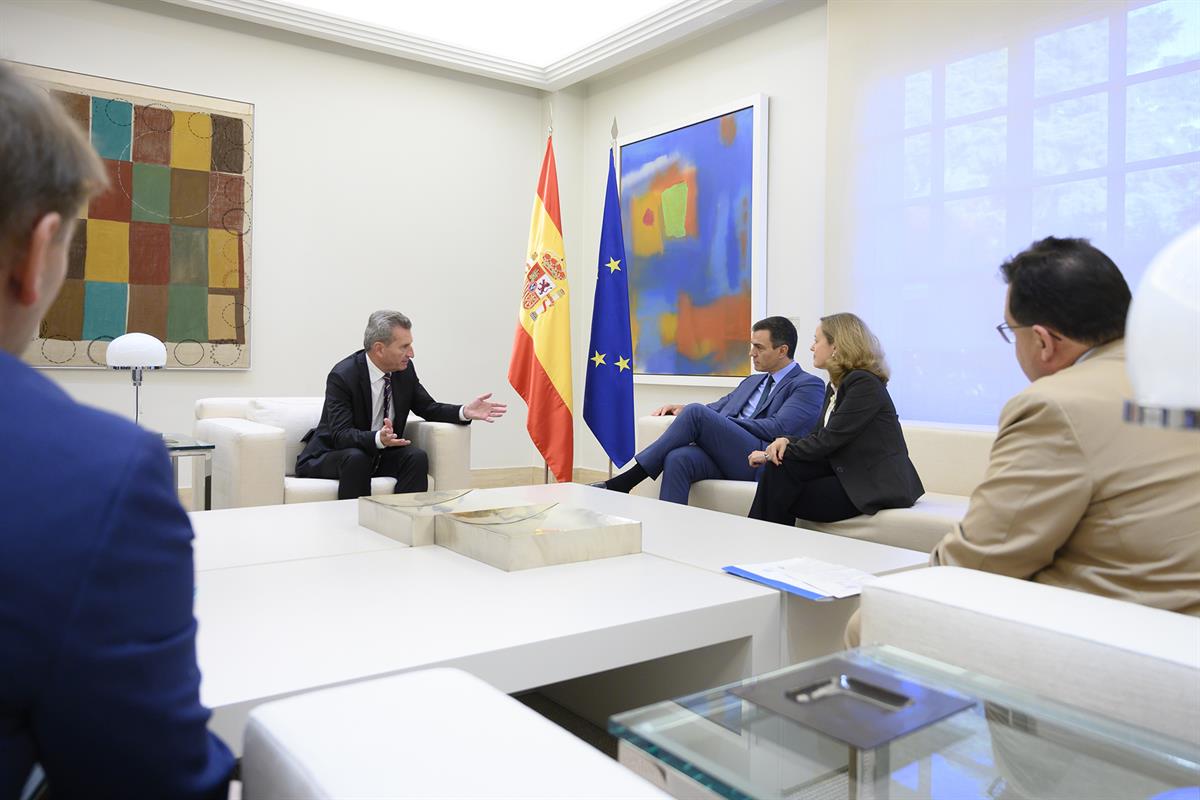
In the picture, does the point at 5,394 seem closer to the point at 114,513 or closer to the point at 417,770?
the point at 114,513

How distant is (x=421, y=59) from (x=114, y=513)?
665 centimetres

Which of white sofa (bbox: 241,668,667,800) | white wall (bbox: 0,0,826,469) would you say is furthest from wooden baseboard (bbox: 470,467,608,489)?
white sofa (bbox: 241,668,667,800)

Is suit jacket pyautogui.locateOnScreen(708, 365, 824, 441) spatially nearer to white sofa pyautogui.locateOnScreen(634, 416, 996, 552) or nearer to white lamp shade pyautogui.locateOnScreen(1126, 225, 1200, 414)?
white sofa pyautogui.locateOnScreen(634, 416, 996, 552)

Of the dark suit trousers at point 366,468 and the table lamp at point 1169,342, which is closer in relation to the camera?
the table lamp at point 1169,342

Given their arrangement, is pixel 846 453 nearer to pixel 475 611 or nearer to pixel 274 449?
pixel 475 611

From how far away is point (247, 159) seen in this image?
604cm

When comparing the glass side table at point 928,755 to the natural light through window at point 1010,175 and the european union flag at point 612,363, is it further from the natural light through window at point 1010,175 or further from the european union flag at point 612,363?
the european union flag at point 612,363

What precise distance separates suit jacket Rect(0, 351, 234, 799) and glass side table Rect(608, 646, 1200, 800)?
22.9 inches

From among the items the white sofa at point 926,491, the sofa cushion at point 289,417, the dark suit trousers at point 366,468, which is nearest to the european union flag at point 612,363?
the white sofa at point 926,491

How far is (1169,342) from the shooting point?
72 cm

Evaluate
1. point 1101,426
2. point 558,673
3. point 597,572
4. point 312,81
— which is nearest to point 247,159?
point 312,81

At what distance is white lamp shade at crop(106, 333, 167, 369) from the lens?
408cm

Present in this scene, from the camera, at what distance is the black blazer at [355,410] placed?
438 centimetres

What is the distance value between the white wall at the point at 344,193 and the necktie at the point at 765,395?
287 centimetres
